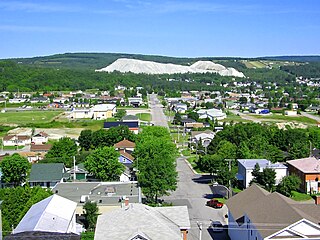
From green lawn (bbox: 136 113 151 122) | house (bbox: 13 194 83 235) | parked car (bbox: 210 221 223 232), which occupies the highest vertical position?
house (bbox: 13 194 83 235)

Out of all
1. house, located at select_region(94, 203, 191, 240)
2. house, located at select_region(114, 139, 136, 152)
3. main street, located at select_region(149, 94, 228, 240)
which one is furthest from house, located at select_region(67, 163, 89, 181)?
house, located at select_region(94, 203, 191, 240)

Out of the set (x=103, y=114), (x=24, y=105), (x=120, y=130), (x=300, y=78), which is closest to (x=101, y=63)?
(x=300, y=78)

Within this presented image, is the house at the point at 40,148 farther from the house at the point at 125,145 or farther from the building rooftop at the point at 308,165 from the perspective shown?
the building rooftop at the point at 308,165

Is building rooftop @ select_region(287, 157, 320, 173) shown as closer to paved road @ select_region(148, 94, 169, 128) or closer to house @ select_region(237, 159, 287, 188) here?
house @ select_region(237, 159, 287, 188)

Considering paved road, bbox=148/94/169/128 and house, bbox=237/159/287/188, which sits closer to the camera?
house, bbox=237/159/287/188

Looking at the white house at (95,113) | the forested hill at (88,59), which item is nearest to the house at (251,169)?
the white house at (95,113)

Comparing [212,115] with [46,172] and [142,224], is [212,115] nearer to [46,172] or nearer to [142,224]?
[46,172]

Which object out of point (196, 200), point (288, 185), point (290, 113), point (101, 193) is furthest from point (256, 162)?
point (290, 113)
